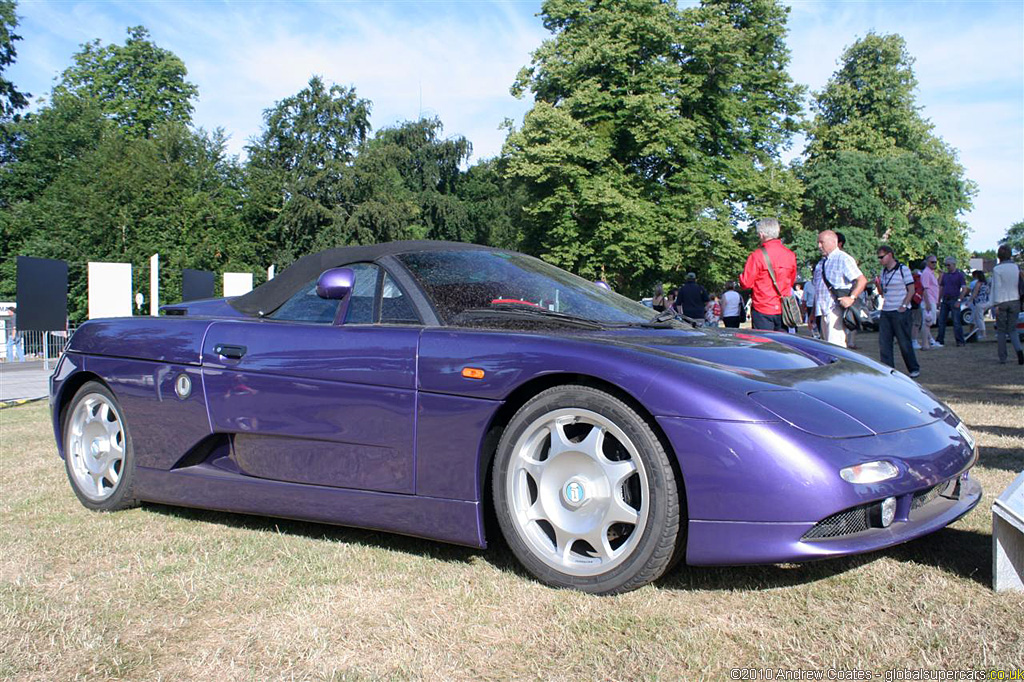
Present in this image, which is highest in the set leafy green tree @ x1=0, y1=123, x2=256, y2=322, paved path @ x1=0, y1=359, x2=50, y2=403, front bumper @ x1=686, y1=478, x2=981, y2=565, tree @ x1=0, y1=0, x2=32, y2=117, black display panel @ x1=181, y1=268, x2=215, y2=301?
tree @ x1=0, y1=0, x2=32, y2=117

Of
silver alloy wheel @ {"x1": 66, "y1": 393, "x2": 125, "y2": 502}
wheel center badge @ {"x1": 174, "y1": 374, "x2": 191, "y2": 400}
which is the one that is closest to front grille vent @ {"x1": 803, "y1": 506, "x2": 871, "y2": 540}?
wheel center badge @ {"x1": 174, "y1": 374, "x2": 191, "y2": 400}

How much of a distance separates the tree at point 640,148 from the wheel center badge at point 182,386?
26469 millimetres

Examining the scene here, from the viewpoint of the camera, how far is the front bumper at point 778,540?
2598 mm

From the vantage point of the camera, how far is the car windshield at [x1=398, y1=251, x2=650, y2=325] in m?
3.53

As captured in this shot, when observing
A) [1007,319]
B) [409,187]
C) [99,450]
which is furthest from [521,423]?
[409,187]

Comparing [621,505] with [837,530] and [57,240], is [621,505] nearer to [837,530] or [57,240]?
[837,530]

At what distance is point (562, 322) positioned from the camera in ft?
11.1

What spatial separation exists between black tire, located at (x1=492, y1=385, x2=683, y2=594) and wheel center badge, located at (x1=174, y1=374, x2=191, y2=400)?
159 centimetres

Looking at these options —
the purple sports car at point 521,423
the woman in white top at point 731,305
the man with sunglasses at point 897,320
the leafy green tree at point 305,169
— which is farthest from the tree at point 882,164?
the purple sports car at point 521,423

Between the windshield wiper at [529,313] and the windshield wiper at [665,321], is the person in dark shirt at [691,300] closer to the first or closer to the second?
the windshield wiper at [665,321]

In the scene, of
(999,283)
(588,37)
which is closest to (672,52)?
(588,37)

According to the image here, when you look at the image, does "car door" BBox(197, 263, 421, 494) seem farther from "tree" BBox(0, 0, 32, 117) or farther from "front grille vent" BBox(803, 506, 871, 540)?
"tree" BBox(0, 0, 32, 117)

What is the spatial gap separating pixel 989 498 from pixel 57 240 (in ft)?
128

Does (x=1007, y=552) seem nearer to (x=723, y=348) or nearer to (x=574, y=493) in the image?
(x=723, y=348)
